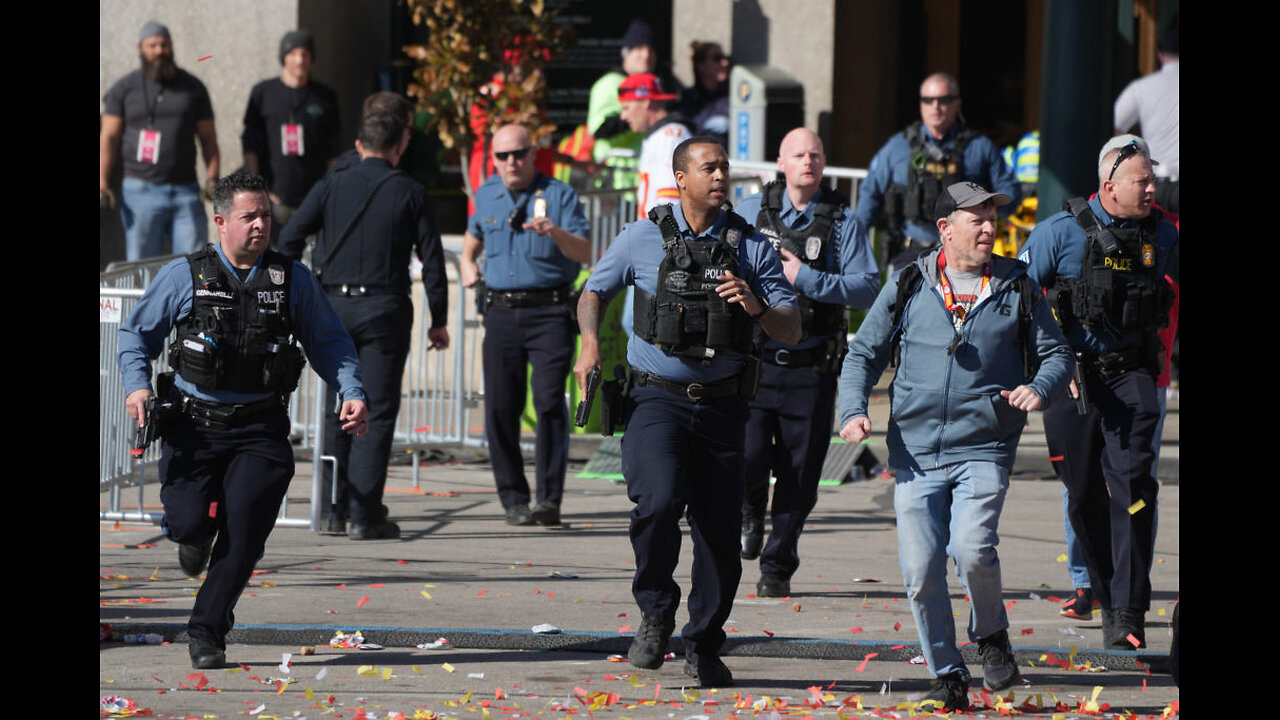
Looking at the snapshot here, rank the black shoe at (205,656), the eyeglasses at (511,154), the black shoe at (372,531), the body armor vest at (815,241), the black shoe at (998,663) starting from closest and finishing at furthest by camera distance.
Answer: the black shoe at (998,663)
the black shoe at (205,656)
the body armor vest at (815,241)
the black shoe at (372,531)
the eyeglasses at (511,154)

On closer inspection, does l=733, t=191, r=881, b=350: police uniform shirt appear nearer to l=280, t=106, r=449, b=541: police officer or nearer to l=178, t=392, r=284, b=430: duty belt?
l=280, t=106, r=449, b=541: police officer

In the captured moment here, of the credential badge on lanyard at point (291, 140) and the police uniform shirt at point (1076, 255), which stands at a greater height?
the credential badge on lanyard at point (291, 140)

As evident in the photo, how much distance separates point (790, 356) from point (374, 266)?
2301 millimetres

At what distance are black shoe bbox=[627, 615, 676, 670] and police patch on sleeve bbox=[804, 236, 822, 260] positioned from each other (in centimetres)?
219

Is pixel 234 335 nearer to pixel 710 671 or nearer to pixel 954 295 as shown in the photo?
A: pixel 710 671

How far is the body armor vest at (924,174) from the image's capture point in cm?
1118

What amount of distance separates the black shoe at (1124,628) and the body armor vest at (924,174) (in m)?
3.84

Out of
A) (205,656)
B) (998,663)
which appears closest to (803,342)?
(998,663)

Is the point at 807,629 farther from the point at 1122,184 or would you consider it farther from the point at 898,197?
the point at 898,197

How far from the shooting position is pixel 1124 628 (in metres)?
7.68

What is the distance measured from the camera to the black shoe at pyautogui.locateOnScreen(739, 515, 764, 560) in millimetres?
9469

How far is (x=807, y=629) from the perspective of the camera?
7.98m

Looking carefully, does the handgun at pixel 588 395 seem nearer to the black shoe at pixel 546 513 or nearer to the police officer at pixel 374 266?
the police officer at pixel 374 266

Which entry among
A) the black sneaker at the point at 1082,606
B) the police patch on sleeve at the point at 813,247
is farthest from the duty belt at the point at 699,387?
the black sneaker at the point at 1082,606
